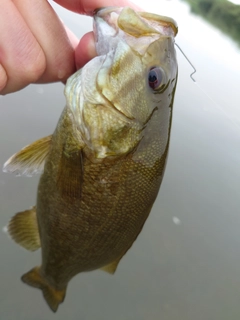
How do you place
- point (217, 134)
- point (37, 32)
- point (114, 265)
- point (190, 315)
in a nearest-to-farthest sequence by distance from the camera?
point (37, 32) < point (114, 265) < point (190, 315) < point (217, 134)

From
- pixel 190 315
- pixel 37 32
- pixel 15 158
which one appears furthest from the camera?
pixel 190 315

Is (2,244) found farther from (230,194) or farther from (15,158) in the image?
(230,194)

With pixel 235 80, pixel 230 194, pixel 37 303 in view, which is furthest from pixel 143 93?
pixel 235 80

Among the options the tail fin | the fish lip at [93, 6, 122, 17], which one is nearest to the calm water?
the tail fin

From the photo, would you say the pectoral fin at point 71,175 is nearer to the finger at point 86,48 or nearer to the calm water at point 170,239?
the finger at point 86,48

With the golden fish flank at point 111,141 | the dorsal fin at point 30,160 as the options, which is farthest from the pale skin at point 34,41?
the dorsal fin at point 30,160

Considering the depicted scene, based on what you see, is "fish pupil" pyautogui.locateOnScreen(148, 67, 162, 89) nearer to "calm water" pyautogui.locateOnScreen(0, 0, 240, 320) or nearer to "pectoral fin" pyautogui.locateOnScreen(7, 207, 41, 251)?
"pectoral fin" pyautogui.locateOnScreen(7, 207, 41, 251)
